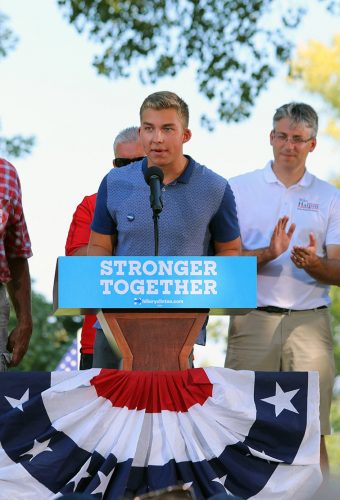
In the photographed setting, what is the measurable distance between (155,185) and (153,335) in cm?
66

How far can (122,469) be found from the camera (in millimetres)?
5410

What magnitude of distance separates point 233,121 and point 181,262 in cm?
1020

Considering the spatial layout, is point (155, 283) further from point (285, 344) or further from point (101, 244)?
point (285, 344)

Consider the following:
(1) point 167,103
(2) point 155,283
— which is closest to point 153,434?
(2) point 155,283

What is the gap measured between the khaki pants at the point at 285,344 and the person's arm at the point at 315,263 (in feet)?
0.91

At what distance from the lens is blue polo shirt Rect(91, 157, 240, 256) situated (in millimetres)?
6082

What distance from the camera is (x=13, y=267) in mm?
7141

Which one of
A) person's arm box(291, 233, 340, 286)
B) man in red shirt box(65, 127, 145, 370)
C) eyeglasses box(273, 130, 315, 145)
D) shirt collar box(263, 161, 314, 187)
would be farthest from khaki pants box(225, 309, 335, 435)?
eyeglasses box(273, 130, 315, 145)

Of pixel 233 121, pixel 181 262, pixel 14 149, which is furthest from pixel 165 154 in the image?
pixel 14 149

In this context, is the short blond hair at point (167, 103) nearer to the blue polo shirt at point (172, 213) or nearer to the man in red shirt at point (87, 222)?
the blue polo shirt at point (172, 213)

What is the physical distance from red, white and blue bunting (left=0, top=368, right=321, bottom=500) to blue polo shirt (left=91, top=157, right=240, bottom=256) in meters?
0.77

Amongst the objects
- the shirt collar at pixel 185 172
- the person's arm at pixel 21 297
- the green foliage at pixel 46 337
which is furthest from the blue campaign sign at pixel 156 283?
the green foliage at pixel 46 337

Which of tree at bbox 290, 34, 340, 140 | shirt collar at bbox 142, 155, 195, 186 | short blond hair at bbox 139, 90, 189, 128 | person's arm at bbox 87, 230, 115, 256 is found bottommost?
person's arm at bbox 87, 230, 115, 256

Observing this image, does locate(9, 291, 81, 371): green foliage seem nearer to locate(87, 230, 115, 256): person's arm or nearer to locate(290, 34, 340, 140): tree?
locate(290, 34, 340, 140): tree
